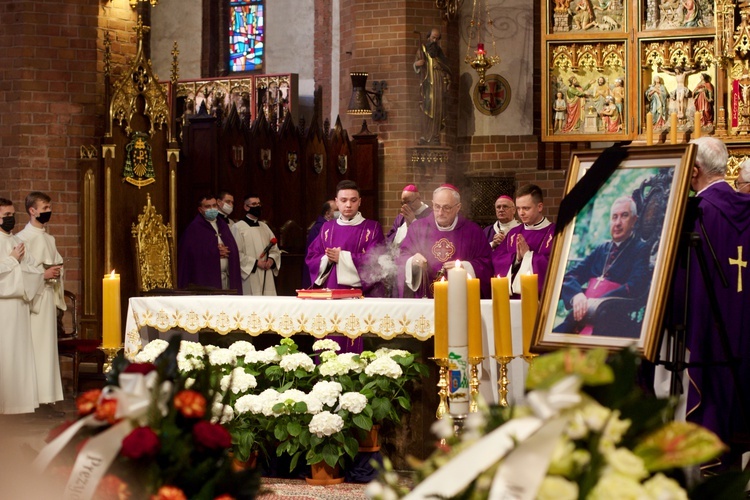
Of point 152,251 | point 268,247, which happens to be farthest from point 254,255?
point 152,251

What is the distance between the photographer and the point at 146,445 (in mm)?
1723

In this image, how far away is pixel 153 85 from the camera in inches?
438

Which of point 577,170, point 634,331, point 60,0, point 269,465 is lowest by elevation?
point 269,465

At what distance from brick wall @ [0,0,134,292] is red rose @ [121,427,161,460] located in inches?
370

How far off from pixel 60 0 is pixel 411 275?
5641 mm

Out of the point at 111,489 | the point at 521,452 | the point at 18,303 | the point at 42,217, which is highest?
the point at 42,217

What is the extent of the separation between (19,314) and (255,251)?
13.5ft

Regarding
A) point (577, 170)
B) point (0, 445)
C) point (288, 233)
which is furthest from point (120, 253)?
point (0, 445)

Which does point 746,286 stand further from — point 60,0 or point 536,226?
point 60,0

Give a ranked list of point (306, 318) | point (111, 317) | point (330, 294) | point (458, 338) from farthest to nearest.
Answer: point (330, 294)
point (306, 318)
point (111, 317)
point (458, 338)

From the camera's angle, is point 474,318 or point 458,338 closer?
point 458,338

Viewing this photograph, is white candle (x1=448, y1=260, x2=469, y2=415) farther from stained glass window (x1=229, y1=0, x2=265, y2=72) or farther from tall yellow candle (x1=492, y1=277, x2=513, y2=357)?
stained glass window (x1=229, y1=0, x2=265, y2=72)

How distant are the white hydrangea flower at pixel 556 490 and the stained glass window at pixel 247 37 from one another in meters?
18.6

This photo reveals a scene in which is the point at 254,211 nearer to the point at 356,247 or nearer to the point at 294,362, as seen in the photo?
the point at 356,247
